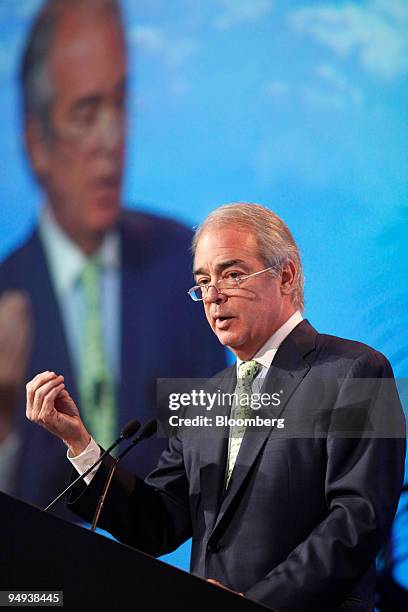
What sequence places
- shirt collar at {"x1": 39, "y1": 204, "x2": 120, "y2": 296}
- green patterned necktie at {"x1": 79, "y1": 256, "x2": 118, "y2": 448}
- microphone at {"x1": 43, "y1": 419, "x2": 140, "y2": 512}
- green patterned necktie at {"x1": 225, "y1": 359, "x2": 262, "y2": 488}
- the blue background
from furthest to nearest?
1. shirt collar at {"x1": 39, "y1": 204, "x2": 120, "y2": 296}
2. green patterned necktie at {"x1": 79, "y1": 256, "x2": 118, "y2": 448}
3. the blue background
4. green patterned necktie at {"x1": 225, "y1": 359, "x2": 262, "y2": 488}
5. microphone at {"x1": 43, "y1": 419, "x2": 140, "y2": 512}

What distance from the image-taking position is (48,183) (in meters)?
3.78

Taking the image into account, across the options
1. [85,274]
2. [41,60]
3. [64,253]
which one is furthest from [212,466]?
[41,60]

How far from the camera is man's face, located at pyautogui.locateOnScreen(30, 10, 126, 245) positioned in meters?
3.73

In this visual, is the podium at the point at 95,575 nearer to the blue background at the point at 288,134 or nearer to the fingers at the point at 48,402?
the fingers at the point at 48,402

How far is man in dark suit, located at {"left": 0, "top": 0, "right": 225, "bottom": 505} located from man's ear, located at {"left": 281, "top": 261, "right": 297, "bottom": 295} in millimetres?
719

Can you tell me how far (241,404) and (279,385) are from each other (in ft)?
0.45

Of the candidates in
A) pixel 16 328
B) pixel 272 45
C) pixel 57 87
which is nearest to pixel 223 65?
pixel 272 45

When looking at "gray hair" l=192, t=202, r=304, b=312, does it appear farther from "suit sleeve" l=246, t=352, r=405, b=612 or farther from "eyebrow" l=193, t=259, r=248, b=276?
"suit sleeve" l=246, t=352, r=405, b=612

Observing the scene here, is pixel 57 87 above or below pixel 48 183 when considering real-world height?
above

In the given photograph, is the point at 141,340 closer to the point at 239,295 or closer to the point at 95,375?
the point at 95,375

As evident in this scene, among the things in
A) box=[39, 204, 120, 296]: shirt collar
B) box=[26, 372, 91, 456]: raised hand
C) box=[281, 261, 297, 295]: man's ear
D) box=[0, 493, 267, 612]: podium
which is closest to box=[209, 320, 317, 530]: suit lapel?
box=[281, 261, 297, 295]: man's ear

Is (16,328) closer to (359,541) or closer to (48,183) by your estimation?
(48,183)

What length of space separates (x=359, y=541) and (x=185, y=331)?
1.46 meters

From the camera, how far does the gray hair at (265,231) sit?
A: 9.44 ft
